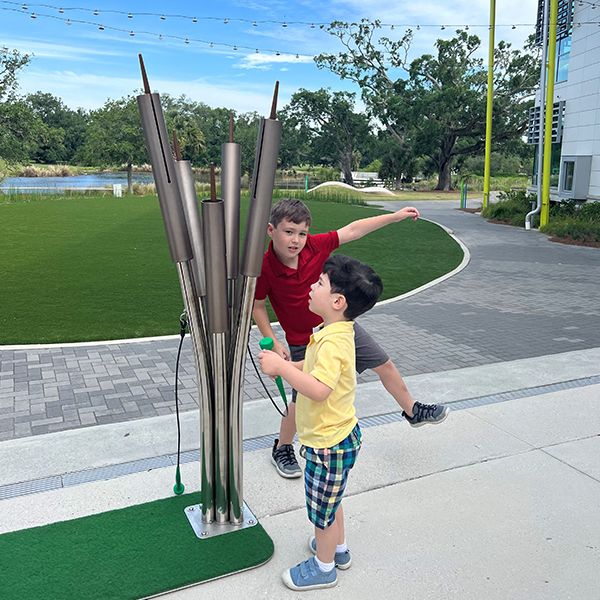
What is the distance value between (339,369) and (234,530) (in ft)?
3.80

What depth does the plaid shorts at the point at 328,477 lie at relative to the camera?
2510mm

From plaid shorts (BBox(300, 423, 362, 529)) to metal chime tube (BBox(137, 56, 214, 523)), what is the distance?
Answer: 655 mm

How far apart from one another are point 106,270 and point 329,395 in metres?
8.94

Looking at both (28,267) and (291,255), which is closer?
(291,255)

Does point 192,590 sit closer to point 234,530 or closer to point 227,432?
point 234,530

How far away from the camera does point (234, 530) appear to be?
9.97 feet

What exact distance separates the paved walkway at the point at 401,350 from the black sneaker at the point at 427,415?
4.10ft

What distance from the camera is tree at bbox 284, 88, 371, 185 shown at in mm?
54500

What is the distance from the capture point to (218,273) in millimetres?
2658

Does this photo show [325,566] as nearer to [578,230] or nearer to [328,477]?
[328,477]

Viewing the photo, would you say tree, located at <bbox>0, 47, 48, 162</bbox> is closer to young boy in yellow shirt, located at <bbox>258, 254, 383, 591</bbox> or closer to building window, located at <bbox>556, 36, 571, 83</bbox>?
building window, located at <bbox>556, 36, 571, 83</bbox>

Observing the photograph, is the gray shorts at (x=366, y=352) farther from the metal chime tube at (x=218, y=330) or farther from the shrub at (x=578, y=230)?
the shrub at (x=578, y=230)

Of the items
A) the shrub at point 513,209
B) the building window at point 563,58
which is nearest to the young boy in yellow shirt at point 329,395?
the shrub at point 513,209

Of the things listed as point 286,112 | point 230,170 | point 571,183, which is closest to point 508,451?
point 230,170
